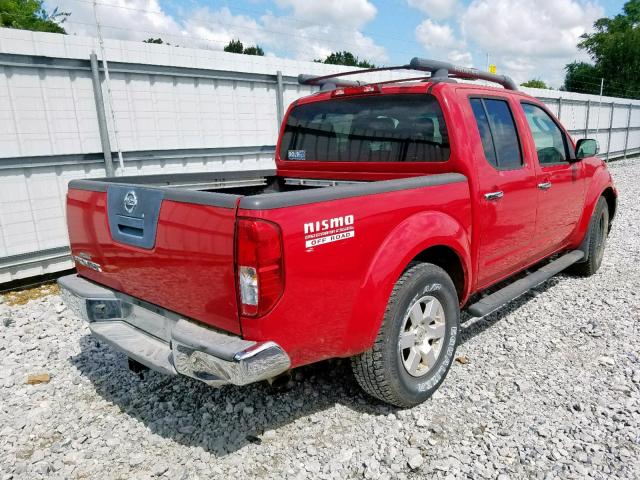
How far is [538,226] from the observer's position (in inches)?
156

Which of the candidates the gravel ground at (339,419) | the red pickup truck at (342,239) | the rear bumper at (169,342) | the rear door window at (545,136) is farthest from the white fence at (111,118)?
the rear door window at (545,136)

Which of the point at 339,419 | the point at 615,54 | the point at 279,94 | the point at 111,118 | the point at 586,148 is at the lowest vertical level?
the point at 339,419

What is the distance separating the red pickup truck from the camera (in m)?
2.09

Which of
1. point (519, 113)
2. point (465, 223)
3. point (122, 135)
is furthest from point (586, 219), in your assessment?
point (122, 135)

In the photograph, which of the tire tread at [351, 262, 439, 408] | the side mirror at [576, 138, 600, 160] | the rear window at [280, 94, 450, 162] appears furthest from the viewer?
the side mirror at [576, 138, 600, 160]

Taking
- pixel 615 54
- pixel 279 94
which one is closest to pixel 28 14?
pixel 279 94

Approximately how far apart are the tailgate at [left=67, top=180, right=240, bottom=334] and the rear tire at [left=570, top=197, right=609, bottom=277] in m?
4.32

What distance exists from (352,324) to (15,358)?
295cm

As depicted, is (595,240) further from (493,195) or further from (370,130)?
(370,130)

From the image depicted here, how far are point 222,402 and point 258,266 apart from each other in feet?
4.74

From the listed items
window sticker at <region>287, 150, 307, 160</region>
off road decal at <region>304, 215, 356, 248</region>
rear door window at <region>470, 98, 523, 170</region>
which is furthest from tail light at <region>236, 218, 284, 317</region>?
window sticker at <region>287, 150, 307, 160</region>

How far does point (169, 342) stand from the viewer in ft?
8.33

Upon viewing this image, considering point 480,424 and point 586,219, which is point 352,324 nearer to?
point 480,424

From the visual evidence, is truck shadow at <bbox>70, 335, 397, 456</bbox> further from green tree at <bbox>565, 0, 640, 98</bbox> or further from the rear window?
green tree at <bbox>565, 0, 640, 98</bbox>
